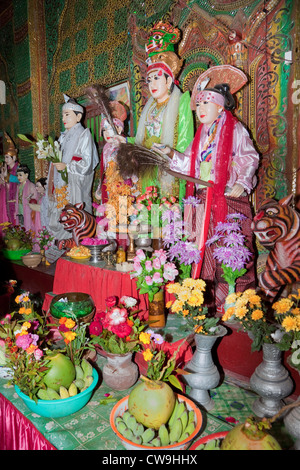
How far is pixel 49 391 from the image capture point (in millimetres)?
1735

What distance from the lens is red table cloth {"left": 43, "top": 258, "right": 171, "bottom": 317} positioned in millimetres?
2980

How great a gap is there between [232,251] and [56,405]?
1.53 m

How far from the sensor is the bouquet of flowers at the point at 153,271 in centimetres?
233

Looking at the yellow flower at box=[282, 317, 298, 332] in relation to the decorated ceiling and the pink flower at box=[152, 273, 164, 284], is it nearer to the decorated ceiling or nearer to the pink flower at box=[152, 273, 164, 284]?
the pink flower at box=[152, 273, 164, 284]

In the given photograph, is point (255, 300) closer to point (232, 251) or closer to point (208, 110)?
point (232, 251)

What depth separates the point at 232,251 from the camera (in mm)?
2504

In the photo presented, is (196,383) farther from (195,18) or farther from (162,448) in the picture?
(195,18)

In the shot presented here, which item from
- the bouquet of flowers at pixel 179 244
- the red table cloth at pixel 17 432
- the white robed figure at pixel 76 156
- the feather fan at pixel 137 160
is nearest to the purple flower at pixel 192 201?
the bouquet of flowers at pixel 179 244

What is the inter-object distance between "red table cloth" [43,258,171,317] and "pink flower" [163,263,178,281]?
0.61m

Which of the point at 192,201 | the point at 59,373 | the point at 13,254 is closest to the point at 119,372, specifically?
the point at 59,373

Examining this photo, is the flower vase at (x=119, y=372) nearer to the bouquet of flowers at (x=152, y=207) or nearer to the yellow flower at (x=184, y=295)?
the yellow flower at (x=184, y=295)

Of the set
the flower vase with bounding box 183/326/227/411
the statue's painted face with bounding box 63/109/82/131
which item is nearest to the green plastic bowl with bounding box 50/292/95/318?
the flower vase with bounding box 183/326/227/411

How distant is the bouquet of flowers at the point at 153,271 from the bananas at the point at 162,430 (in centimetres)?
92
